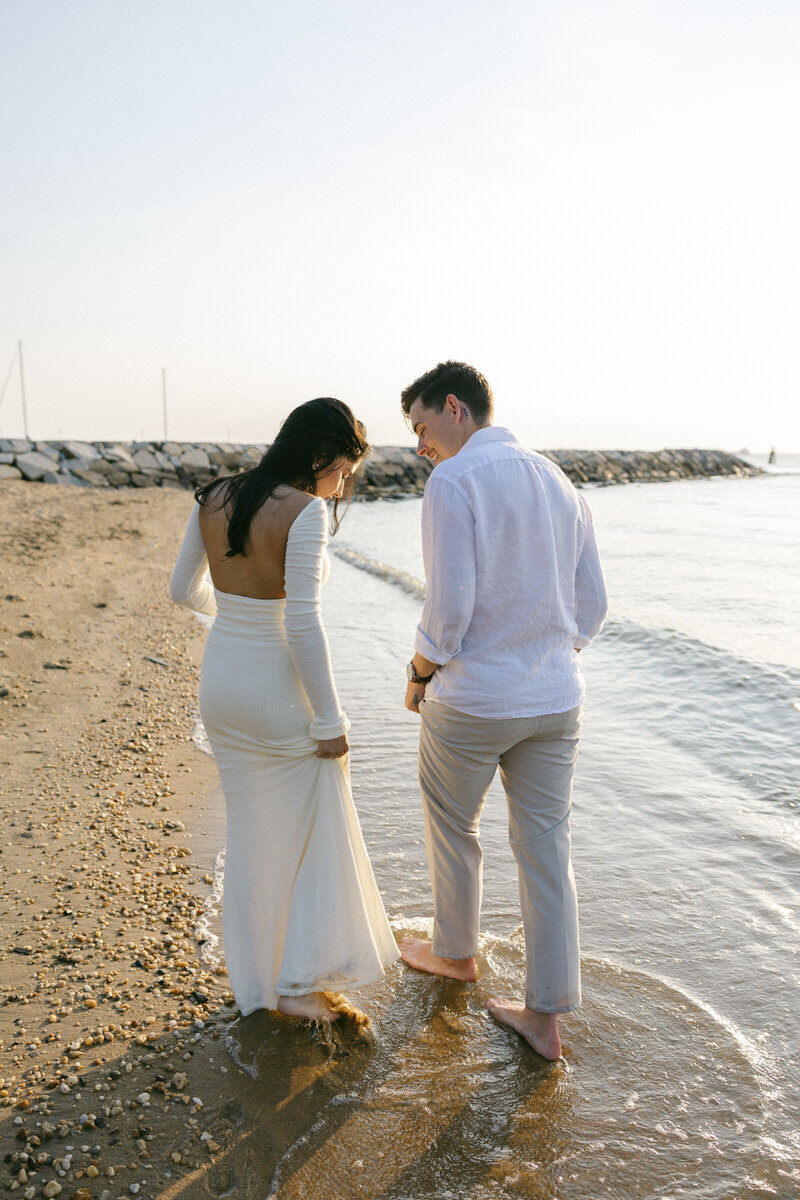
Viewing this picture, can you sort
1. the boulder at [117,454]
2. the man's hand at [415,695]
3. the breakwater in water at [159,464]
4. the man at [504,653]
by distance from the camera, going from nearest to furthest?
the man at [504,653]
the man's hand at [415,695]
the breakwater in water at [159,464]
the boulder at [117,454]

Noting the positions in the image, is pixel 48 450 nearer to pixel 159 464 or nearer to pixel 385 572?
pixel 159 464

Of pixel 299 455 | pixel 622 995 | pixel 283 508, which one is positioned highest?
pixel 299 455

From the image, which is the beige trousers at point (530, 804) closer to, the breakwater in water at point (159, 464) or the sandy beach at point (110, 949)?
the sandy beach at point (110, 949)

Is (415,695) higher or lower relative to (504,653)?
lower

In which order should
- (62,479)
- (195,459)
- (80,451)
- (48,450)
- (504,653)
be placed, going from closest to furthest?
1. (504,653)
2. (62,479)
3. (48,450)
4. (80,451)
5. (195,459)

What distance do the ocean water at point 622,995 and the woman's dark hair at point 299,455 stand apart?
65.0 inches

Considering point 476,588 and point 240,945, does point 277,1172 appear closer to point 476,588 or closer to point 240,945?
point 240,945

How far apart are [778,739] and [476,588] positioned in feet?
15.0

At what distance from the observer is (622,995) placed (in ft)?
9.70

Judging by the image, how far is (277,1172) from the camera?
6.78 feet

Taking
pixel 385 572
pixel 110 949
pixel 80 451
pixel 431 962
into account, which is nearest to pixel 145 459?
pixel 80 451

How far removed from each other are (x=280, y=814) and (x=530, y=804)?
0.73 m

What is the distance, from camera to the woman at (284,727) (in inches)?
89.0

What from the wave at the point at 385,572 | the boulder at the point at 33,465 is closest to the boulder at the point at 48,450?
the boulder at the point at 33,465
